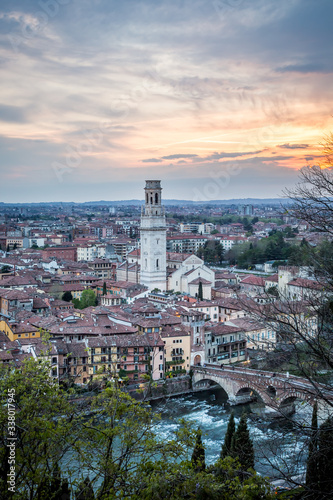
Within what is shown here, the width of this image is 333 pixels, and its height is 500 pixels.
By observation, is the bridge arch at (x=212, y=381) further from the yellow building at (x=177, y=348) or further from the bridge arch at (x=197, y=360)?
the bridge arch at (x=197, y=360)

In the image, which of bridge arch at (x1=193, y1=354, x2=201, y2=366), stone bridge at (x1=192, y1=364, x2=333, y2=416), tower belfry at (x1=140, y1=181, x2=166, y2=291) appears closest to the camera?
stone bridge at (x1=192, y1=364, x2=333, y2=416)

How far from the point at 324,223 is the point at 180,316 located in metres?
15.5

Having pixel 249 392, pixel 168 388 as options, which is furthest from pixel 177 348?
pixel 249 392

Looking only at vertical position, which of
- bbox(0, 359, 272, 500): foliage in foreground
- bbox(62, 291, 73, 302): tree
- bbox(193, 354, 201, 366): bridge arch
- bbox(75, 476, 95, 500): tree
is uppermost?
bbox(0, 359, 272, 500): foliage in foreground

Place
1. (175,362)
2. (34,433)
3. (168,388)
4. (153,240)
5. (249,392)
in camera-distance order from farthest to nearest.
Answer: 1. (153,240)
2. (175,362)
3. (168,388)
4. (249,392)
5. (34,433)

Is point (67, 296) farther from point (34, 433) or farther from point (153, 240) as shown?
point (34, 433)

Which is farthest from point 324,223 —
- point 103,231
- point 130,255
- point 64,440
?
point 103,231

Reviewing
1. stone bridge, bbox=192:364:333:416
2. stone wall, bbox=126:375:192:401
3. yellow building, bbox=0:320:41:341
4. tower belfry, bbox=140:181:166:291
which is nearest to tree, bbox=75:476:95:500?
stone bridge, bbox=192:364:333:416

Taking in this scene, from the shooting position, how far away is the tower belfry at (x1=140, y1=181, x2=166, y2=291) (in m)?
30.2

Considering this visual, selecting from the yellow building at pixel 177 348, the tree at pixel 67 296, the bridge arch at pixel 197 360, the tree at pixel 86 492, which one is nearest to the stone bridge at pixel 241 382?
the bridge arch at pixel 197 360

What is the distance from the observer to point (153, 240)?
30281 mm

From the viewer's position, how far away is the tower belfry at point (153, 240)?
30.2 m

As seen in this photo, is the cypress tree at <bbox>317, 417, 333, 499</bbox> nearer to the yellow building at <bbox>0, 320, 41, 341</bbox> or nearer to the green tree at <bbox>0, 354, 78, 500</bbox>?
the green tree at <bbox>0, 354, 78, 500</bbox>

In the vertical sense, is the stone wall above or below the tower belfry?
below
